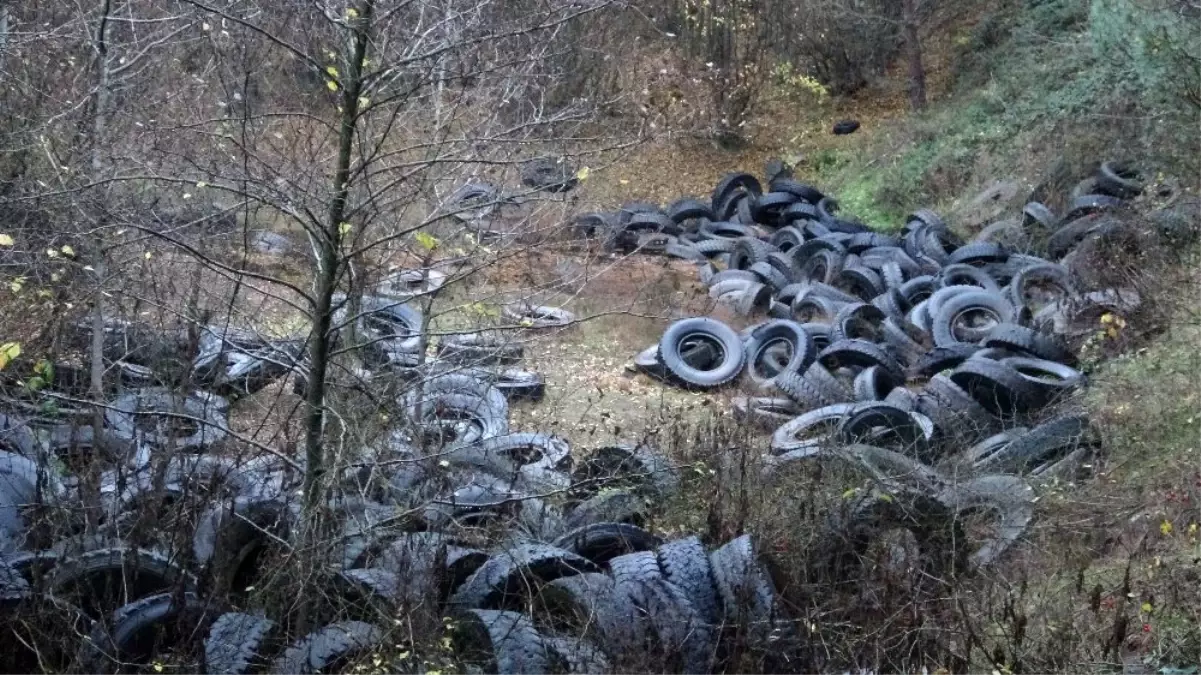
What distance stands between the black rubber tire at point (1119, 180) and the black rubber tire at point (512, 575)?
32.3 ft

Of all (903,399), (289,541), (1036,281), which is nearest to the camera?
(289,541)

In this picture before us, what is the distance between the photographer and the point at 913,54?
19.4 meters

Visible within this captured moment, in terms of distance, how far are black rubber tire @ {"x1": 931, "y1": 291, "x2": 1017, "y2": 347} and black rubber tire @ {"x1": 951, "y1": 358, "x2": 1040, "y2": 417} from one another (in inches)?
75.2

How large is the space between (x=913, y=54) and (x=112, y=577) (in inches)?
654

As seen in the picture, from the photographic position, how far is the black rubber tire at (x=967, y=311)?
36.2 feet

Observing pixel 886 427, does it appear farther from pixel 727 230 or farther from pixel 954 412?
pixel 727 230

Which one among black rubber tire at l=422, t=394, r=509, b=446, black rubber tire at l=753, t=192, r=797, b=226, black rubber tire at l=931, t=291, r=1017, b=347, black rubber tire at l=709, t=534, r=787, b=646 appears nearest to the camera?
black rubber tire at l=709, t=534, r=787, b=646

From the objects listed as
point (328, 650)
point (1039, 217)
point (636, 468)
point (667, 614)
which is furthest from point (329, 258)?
point (1039, 217)

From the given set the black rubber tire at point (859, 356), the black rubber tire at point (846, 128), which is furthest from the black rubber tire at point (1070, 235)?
the black rubber tire at point (846, 128)

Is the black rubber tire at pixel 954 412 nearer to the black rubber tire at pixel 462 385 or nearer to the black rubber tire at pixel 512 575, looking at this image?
the black rubber tire at pixel 462 385

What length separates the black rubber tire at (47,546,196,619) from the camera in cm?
542

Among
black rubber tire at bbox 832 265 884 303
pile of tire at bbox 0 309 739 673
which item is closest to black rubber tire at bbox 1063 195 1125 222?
black rubber tire at bbox 832 265 884 303

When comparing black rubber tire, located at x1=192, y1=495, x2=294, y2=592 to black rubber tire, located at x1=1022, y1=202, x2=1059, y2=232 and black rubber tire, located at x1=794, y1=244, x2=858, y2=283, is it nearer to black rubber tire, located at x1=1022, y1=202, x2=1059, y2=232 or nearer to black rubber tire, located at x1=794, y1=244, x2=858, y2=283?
black rubber tire, located at x1=794, y1=244, x2=858, y2=283

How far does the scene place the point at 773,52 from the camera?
2138cm
